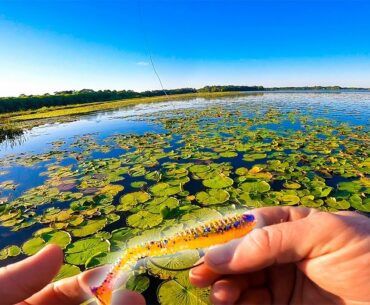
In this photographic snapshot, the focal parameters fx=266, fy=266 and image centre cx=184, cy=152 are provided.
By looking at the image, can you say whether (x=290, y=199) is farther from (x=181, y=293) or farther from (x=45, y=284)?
(x=45, y=284)

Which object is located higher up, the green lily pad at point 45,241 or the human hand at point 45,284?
the human hand at point 45,284

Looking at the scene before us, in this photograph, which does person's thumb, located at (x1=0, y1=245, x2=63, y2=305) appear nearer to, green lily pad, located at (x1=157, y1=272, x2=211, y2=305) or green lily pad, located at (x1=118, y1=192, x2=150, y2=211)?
green lily pad, located at (x1=157, y1=272, x2=211, y2=305)

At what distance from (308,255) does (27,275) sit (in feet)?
4.57

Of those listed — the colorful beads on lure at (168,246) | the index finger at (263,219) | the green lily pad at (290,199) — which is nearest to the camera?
the colorful beads on lure at (168,246)

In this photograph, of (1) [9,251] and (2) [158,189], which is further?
(2) [158,189]

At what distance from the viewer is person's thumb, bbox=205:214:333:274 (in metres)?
1.28

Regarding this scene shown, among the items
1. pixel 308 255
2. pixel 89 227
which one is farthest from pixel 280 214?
pixel 89 227

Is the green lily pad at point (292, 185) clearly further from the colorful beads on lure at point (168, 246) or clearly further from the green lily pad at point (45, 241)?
the colorful beads on lure at point (168, 246)

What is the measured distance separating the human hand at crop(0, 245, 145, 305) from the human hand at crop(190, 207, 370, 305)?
0.46 m

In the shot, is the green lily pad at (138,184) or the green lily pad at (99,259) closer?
the green lily pad at (99,259)

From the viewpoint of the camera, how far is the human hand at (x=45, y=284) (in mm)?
1206

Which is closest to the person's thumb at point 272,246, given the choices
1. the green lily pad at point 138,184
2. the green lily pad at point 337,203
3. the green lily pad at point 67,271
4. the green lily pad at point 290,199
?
the green lily pad at point 67,271

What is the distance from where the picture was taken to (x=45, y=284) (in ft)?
4.36

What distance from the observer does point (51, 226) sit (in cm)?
482
